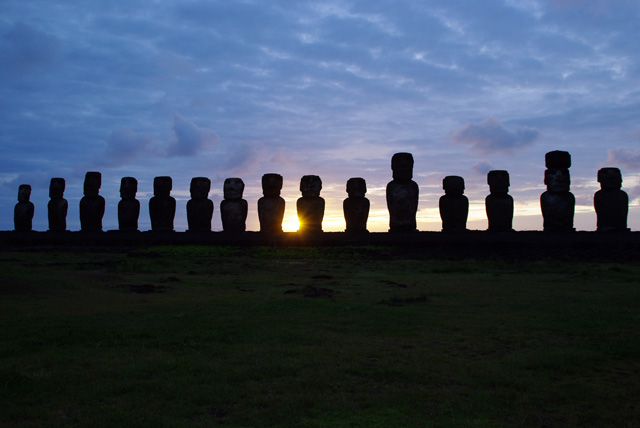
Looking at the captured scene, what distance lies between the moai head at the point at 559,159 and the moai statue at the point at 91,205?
50.3 feet

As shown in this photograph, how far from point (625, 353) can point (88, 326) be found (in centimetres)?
448

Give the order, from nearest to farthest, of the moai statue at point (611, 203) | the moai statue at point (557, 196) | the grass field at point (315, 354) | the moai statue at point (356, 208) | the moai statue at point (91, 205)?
the grass field at point (315, 354), the moai statue at point (611, 203), the moai statue at point (557, 196), the moai statue at point (356, 208), the moai statue at point (91, 205)

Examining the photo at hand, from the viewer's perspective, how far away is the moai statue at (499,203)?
1605 cm

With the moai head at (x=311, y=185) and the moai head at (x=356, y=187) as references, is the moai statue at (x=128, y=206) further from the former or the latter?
the moai head at (x=356, y=187)

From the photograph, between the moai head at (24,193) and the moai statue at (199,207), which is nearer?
the moai statue at (199,207)

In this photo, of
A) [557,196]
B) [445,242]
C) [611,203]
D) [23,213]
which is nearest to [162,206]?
[23,213]

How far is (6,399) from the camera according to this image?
3.30 m

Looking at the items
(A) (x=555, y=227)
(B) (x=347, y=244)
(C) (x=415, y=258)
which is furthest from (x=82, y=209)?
(A) (x=555, y=227)

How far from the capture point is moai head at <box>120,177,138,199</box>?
20.5m

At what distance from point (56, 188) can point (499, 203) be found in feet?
53.5

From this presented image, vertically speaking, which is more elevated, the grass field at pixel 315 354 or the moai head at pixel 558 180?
the moai head at pixel 558 180

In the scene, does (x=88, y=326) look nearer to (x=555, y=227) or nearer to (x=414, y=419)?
(x=414, y=419)

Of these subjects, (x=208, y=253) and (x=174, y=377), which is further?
(x=208, y=253)

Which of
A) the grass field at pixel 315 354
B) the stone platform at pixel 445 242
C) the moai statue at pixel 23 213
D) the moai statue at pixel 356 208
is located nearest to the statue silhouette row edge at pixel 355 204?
the moai statue at pixel 356 208
